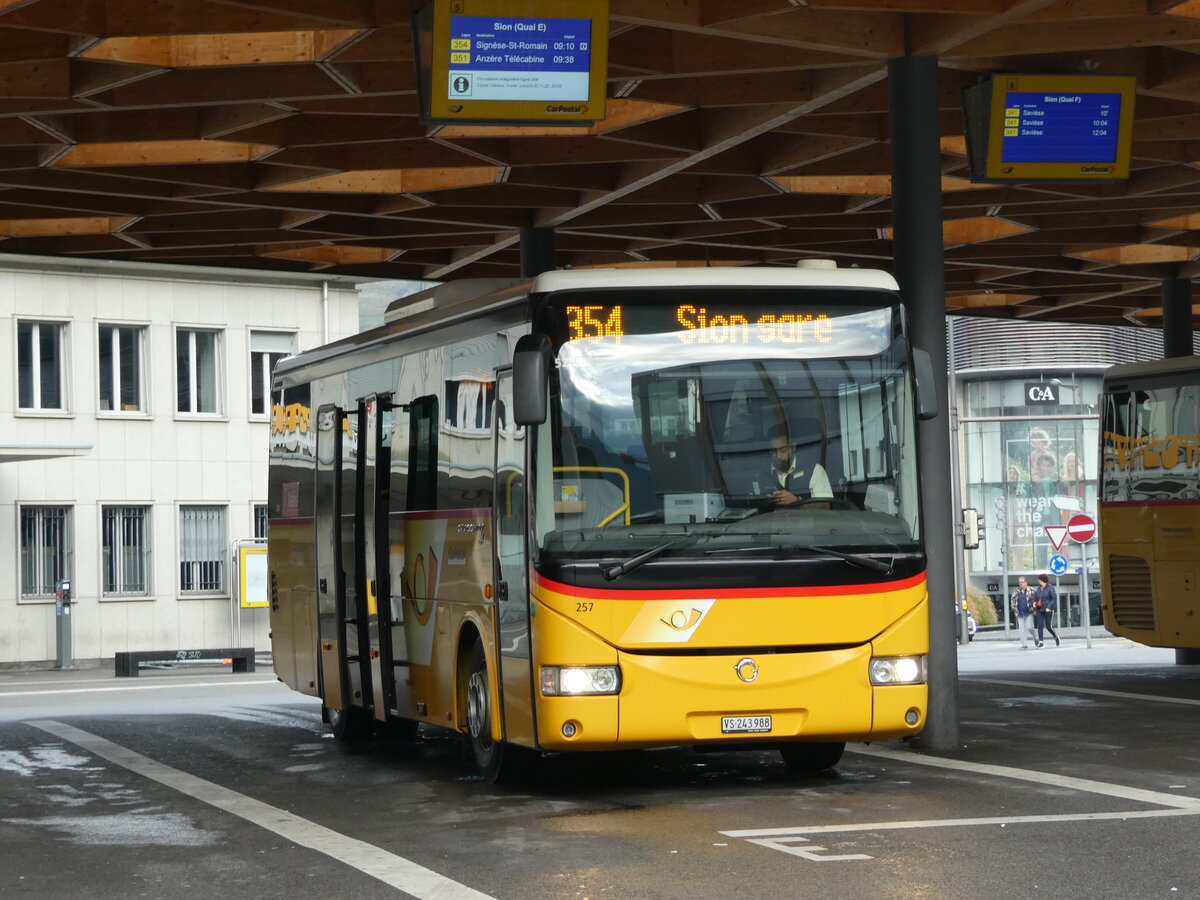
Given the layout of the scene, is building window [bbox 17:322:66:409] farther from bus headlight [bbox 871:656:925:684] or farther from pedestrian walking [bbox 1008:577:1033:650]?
bus headlight [bbox 871:656:925:684]

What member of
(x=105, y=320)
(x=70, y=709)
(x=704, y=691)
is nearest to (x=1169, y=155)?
(x=704, y=691)

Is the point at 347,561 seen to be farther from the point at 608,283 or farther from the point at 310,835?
the point at 310,835

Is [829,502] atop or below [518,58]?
below

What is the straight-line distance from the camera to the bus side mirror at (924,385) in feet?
40.7

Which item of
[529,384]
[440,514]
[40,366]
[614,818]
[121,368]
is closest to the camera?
[614,818]

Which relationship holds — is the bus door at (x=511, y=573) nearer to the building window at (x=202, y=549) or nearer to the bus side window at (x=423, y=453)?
the bus side window at (x=423, y=453)

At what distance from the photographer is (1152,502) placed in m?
22.7

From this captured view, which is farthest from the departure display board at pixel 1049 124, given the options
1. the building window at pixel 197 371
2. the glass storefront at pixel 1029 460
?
the glass storefront at pixel 1029 460

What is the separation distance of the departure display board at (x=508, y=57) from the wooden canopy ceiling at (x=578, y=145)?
1.83 ft

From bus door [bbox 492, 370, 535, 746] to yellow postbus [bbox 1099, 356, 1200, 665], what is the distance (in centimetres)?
1166

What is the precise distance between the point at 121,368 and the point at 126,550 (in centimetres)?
379

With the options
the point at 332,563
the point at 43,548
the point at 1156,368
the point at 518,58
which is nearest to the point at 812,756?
the point at 332,563

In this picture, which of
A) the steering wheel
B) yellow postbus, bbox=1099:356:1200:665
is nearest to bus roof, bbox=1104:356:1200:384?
yellow postbus, bbox=1099:356:1200:665

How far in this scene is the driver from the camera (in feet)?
38.9
